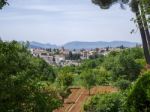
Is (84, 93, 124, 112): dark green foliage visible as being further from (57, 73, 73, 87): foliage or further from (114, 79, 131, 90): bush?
(57, 73, 73, 87): foliage

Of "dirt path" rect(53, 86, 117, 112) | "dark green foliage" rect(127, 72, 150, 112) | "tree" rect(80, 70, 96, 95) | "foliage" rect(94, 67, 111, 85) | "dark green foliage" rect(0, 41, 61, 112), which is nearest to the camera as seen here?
"dark green foliage" rect(0, 41, 61, 112)

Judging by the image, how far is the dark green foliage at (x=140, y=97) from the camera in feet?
41.8

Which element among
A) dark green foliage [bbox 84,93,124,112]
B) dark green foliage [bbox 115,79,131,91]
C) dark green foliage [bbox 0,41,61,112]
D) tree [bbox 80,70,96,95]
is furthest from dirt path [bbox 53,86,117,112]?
dark green foliage [bbox 0,41,61,112]

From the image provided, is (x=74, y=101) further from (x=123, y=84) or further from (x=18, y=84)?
(x=18, y=84)

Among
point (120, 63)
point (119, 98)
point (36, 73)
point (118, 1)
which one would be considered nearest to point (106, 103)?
point (119, 98)

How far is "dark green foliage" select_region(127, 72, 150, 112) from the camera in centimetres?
1273

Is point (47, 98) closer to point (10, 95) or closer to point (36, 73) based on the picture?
point (36, 73)

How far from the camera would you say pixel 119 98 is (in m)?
24.1

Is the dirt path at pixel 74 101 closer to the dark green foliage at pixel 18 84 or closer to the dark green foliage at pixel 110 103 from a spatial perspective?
the dark green foliage at pixel 110 103

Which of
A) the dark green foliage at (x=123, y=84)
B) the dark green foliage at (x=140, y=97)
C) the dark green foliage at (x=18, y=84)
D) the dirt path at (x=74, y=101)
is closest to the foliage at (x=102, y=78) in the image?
the dirt path at (x=74, y=101)

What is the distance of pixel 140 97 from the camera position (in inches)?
505

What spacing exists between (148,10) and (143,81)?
229 centimetres

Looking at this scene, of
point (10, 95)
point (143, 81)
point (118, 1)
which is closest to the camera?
point (10, 95)

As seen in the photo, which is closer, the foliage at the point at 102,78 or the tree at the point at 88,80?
the tree at the point at 88,80
